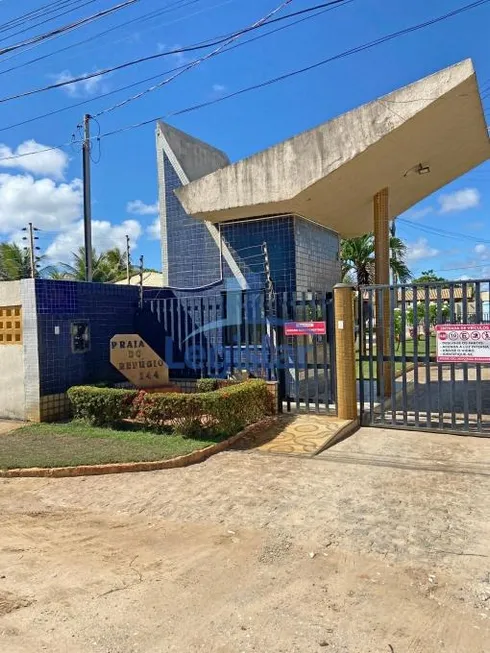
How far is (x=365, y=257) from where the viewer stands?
18.8 meters

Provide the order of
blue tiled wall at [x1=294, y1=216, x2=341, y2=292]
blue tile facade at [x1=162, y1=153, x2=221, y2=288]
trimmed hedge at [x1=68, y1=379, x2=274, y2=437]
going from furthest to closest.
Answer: blue tile facade at [x1=162, y1=153, x2=221, y2=288], blue tiled wall at [x1=294, y1=216, x2=341, y2=292], trimmed hedge at [x1=68, y1=379, x2=274, y2=437]

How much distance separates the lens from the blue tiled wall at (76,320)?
27.3 ft

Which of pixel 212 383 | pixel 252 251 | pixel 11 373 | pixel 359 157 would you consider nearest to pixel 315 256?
pixel 252 251

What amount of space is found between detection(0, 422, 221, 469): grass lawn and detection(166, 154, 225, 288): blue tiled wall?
4511 mm

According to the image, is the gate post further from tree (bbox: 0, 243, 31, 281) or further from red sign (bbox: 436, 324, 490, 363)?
tree (bbox: 0, 243, 31, 281)

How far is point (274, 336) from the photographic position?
8.52 m

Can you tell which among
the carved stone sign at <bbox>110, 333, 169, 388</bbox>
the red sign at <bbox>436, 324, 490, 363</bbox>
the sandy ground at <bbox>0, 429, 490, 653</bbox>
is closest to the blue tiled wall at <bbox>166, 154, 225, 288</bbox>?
the carved stone sign at <bbox>110, 333, 169, 388</bbox>

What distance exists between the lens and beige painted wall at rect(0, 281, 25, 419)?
842cm

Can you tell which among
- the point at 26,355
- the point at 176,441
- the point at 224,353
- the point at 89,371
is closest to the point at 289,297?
the point at 224,353

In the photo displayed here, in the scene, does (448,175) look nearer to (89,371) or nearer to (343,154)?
(343,154)

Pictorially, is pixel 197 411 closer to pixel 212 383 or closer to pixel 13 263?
pixel 212 383

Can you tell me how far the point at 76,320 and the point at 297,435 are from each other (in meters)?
4.48

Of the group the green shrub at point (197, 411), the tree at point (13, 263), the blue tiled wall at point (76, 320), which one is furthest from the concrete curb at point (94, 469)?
the tree at point (13, 263)

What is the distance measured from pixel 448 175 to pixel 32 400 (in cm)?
1003
